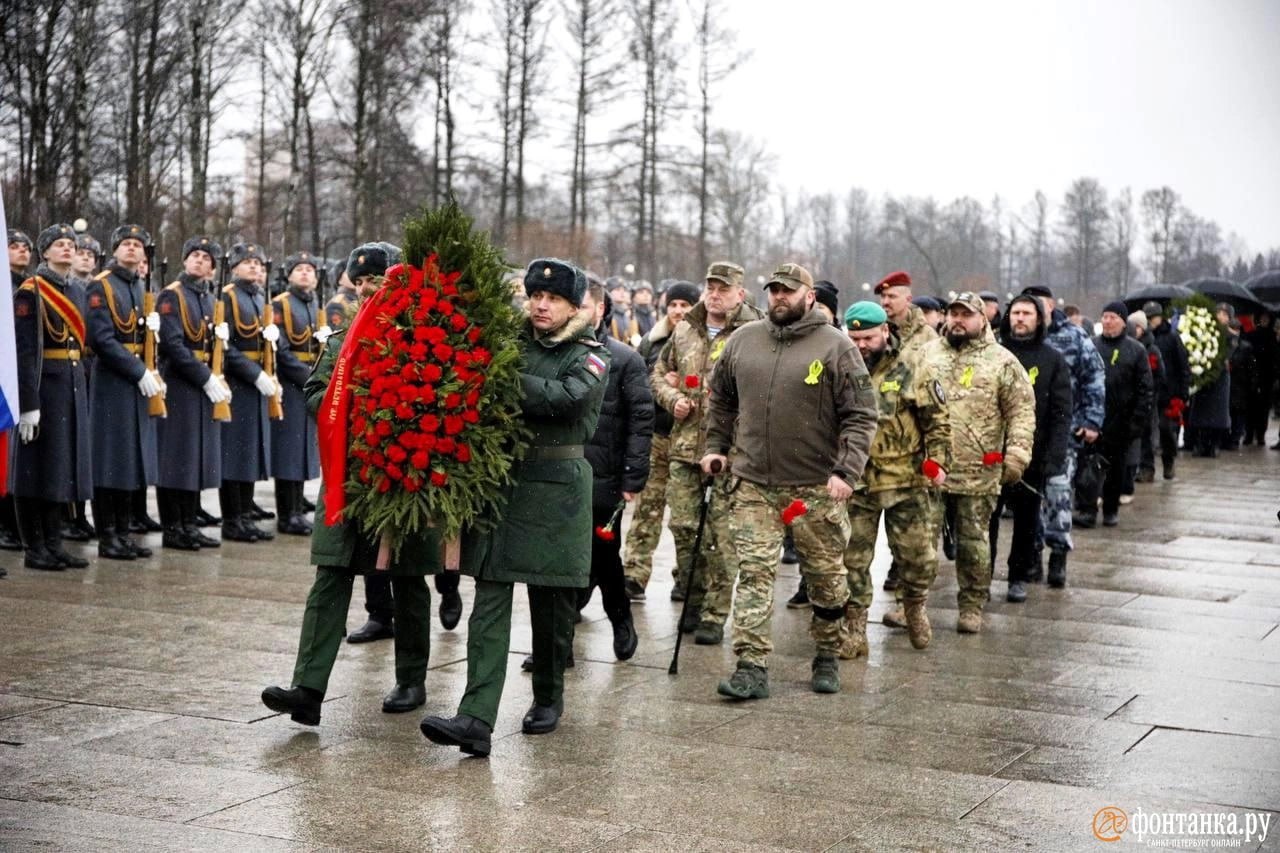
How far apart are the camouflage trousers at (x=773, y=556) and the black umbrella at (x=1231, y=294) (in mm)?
24270

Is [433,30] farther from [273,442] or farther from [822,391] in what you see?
[822,391]

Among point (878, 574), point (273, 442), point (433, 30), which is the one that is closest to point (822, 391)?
point (878, 574)

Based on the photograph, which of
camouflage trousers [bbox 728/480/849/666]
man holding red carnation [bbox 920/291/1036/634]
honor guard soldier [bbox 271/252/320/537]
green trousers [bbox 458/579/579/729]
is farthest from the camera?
honor guard soldier [bbox 271/252/320/537]

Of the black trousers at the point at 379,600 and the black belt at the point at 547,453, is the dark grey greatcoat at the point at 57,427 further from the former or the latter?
the black belt at the point at 547,453

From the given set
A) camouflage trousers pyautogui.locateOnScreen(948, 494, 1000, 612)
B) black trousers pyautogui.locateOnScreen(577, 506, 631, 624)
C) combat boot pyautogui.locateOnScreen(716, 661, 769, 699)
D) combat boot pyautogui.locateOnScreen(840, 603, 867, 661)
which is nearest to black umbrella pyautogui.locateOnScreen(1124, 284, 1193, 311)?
camouflage trousers pyautogui.locateOnScreen(948, 494, 1000, 612)

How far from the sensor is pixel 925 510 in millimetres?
9797

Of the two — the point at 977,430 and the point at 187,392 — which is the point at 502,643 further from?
the point at 187,392

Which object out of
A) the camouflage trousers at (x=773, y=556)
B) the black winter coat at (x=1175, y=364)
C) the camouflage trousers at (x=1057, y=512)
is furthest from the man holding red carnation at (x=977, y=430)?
the black winter coat at (x=1175, y=364)

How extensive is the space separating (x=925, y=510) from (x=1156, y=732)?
2.33 metres

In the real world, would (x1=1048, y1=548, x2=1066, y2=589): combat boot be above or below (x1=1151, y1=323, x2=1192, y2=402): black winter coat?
below

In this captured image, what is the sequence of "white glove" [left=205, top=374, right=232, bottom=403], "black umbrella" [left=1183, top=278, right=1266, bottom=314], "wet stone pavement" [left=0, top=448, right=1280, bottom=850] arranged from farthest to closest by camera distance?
1. "black umbrella" [left=1183, top=278, right=1266, bottom=314]
2. "white glove" [left=205, top=374, right=232, bottom=403]
3. "wet stone pavement" [left=0, top=448, right=1280, bottom=850]

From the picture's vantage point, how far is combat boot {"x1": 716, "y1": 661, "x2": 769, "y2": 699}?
26.9 feet

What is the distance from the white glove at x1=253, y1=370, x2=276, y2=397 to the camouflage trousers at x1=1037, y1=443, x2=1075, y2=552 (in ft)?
20.4

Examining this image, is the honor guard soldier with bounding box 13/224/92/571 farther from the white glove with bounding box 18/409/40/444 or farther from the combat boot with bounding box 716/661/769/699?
the combat boot with bounding box 716/661/769/699
